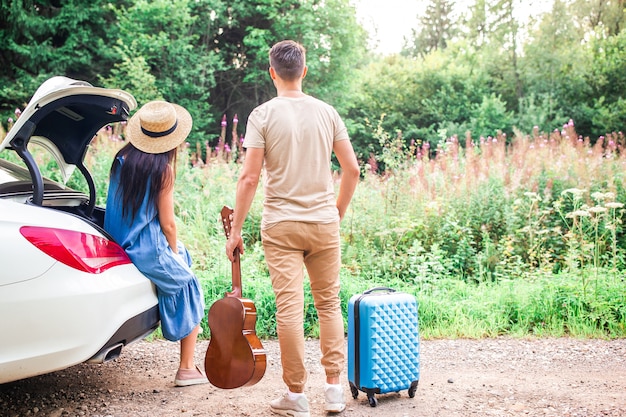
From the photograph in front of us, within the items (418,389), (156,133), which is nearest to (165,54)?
(156,133)

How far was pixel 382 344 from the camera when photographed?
3703mm

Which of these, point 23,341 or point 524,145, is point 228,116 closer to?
point 524,145

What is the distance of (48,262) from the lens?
118 inches

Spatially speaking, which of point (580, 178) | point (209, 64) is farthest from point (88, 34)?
point (580, 178)

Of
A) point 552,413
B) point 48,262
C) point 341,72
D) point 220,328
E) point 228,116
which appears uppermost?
point 341,72

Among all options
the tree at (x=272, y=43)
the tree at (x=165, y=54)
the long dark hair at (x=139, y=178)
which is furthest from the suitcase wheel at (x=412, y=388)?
the tree at (x=272, y=43)

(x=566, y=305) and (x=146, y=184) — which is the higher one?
(x=146, y=184)

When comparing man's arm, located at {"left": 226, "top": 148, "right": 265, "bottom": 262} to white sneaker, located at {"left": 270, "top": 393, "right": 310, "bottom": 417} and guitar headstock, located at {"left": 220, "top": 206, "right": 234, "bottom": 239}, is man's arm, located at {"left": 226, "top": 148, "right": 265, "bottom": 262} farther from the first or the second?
white sneaker, located at {"left": 270, "top": 393, "right": 310, "bottom": 417}

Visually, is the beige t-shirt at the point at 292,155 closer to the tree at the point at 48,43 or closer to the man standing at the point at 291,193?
the man standing at the point at 291,193

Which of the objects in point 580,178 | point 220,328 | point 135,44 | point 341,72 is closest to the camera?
point 220,328

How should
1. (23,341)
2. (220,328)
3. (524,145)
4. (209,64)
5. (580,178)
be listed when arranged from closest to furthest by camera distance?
1. (23,341)
2. (220,328)
3. (580,178)
4. (524,145)
5. (209,64)

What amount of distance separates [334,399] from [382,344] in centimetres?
44

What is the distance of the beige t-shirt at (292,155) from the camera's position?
3.38 m

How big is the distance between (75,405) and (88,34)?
15.2 metres
